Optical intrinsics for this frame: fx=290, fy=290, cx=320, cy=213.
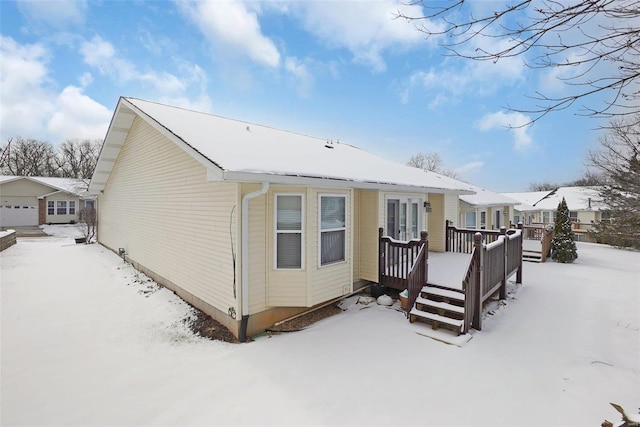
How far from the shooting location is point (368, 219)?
25.2 ft

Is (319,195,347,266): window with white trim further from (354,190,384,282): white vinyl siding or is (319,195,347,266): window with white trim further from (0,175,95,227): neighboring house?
(0,175,95,227): neighboring house

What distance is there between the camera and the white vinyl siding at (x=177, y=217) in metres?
5.93

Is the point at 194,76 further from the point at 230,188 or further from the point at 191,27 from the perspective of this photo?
the point at 230,188

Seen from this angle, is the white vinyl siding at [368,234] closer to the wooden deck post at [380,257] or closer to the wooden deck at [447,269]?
the wooden deck post at [380,257]

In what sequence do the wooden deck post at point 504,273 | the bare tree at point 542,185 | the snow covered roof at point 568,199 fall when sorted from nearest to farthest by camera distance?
the wooden deck post at point 504,273, the snow covered roof at point 568,199, the bare tree at point 542,185

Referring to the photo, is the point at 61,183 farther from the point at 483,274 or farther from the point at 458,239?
the point at 483,274

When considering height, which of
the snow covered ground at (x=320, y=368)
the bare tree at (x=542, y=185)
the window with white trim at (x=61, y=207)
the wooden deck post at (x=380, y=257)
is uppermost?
the bare tree at (x=542, y=185)

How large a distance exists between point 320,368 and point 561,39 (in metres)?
4.93

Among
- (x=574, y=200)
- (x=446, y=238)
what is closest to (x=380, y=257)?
(x=446, y=238)

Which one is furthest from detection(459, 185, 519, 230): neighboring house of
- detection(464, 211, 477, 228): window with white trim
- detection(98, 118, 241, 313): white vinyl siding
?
detection(98, 118, 241, 313): white vinyl siding

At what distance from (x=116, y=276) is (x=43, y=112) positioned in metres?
13.1

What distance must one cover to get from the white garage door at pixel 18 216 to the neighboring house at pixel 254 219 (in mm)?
26883

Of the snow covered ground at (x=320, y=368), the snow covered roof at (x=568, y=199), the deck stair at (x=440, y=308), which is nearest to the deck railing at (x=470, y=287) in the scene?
the deck stair at (x=440, y=308)

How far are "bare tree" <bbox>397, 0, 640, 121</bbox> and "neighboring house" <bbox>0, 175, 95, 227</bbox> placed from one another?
101 ft
